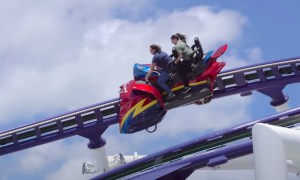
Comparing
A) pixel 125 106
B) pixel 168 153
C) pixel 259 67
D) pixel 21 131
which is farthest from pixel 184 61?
pixel 21 131

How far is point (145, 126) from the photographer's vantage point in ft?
26.6

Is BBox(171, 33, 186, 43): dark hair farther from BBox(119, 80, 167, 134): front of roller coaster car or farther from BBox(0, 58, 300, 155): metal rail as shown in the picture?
BBox(0, 58, 300, 155): metal rail

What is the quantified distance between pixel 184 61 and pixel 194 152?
193 centimetres

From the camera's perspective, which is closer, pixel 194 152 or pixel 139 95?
pixel 194 152

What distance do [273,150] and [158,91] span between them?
4.15 metres

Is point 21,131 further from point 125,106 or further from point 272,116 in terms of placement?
point 272,116

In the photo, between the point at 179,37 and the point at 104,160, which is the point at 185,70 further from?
the point at 104,160

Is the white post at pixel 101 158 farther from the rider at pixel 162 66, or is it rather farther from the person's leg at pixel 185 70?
the person's leg at pixel 185 70

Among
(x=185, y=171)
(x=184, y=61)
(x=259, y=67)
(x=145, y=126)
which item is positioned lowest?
(x=185, y=171)

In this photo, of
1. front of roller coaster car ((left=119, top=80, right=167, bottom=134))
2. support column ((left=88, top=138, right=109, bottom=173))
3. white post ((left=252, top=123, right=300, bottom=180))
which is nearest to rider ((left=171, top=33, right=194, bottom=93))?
front of roller coaster car ((left=119, top=80, right=167, bottom=134))

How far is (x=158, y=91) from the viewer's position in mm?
7906

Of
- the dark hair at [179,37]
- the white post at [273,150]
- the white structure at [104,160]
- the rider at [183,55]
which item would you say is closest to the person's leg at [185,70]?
the rider at [183,55]

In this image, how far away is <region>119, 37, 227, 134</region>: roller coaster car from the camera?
25.8 ft

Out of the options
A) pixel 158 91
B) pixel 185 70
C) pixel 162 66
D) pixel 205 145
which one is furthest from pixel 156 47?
pixel 205 145
